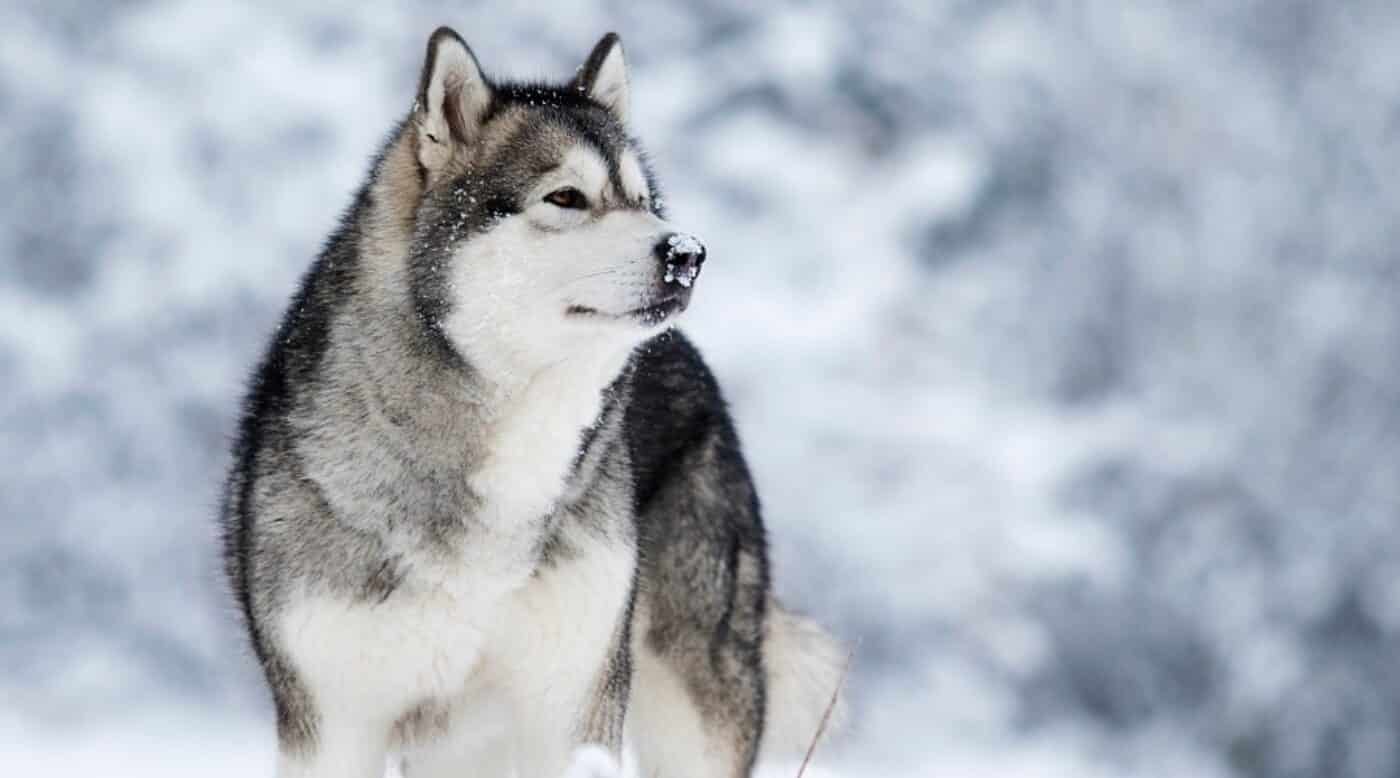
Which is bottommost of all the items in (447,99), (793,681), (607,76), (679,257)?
(793,681)

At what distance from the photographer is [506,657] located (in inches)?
142

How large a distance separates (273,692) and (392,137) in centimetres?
121

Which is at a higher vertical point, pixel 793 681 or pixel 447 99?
pixel 447 99

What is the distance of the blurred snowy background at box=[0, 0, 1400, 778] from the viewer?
40.8ft

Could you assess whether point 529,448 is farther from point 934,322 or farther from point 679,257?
point 934,322

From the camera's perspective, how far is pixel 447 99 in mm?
3635

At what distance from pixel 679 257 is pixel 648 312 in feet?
0.40

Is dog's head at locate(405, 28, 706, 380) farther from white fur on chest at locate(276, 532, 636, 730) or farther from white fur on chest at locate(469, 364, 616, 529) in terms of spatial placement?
white fur on chest at locate(276, 532, 636, 730)

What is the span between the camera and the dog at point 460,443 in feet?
11.2

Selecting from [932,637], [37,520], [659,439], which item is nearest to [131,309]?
[37,520]

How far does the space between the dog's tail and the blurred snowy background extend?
6.26m

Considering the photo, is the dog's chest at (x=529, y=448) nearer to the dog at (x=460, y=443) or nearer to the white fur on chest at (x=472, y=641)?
the dog at (x=460, y=443)

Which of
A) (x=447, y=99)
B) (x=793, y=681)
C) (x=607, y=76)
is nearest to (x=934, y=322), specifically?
(x=793, y=681)

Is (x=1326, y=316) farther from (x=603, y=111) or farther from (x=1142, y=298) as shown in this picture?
(x=603, y=111)
